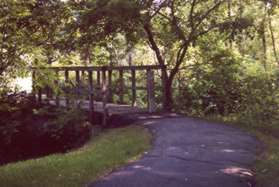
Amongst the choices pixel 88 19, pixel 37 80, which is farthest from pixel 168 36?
pixel 37 80

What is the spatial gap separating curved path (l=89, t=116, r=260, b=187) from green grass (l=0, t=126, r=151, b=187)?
0.40m

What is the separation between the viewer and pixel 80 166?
10250 mm

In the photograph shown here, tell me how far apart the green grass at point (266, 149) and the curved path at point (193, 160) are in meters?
0.18

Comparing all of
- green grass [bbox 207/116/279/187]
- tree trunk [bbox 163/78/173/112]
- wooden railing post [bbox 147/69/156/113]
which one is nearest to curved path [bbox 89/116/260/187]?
green grass [bbox 207/116/279/187]

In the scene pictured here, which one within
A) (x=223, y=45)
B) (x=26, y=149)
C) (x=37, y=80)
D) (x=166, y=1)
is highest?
(x=166, y=1)

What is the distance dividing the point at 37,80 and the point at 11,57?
0.95 m

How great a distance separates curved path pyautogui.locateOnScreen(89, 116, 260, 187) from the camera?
8.32m

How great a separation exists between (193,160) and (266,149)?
2295mm

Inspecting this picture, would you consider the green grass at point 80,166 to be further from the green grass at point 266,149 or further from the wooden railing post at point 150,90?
the wooden railing post at point 150,90

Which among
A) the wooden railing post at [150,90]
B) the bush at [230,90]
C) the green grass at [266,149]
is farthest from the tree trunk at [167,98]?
the green grass at [266,149]

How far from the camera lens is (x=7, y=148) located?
714 inches

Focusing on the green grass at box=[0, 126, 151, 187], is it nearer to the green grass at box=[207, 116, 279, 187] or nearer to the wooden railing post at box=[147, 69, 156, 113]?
the green grass at box=[207, 116, 279, 187]

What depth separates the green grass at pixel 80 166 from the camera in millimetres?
9227

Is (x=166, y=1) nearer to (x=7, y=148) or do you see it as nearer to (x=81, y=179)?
(x=7, y=148)
